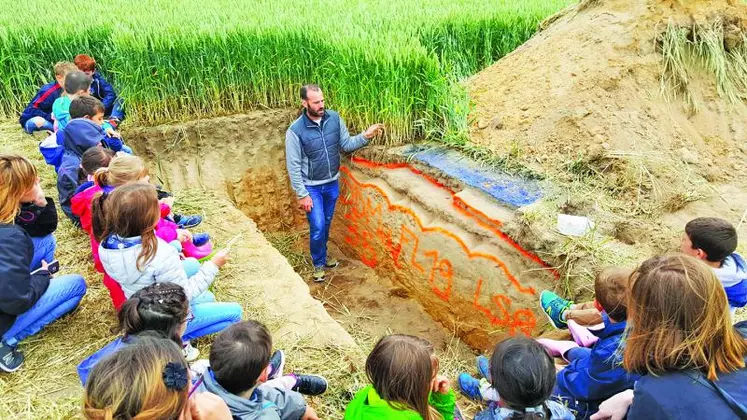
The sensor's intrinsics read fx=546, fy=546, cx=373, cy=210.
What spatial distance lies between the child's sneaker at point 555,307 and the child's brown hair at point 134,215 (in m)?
2.57

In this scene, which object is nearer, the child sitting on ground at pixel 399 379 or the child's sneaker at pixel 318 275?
the child sitting on ground at pixel 399 379

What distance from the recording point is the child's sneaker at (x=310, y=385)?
3.14 metres

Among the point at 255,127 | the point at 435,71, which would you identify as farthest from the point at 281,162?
the point at 435,71

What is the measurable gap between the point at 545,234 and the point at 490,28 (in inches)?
153

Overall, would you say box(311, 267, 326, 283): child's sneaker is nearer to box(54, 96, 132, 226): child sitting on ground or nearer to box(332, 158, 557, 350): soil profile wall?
box(332, 158, 557, 350): soil profile wall

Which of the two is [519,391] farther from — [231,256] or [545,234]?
[231,256]

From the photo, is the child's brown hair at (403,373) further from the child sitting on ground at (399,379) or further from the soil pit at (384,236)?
the soil pit at (384,236)

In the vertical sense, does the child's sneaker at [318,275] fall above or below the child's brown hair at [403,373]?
below

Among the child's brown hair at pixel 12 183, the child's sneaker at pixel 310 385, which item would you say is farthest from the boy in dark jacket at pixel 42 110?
the child's sneaker at pixel 310 385

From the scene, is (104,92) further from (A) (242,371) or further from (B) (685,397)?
(B) (685,397)

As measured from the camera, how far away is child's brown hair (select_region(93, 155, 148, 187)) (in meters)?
3.59

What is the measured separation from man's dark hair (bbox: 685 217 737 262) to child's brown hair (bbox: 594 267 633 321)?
0.52m

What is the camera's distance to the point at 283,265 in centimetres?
476

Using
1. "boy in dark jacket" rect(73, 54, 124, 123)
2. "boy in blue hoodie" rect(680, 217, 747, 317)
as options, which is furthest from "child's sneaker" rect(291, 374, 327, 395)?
"boy in dark jacket" rect(73, 54, 124, 123)
